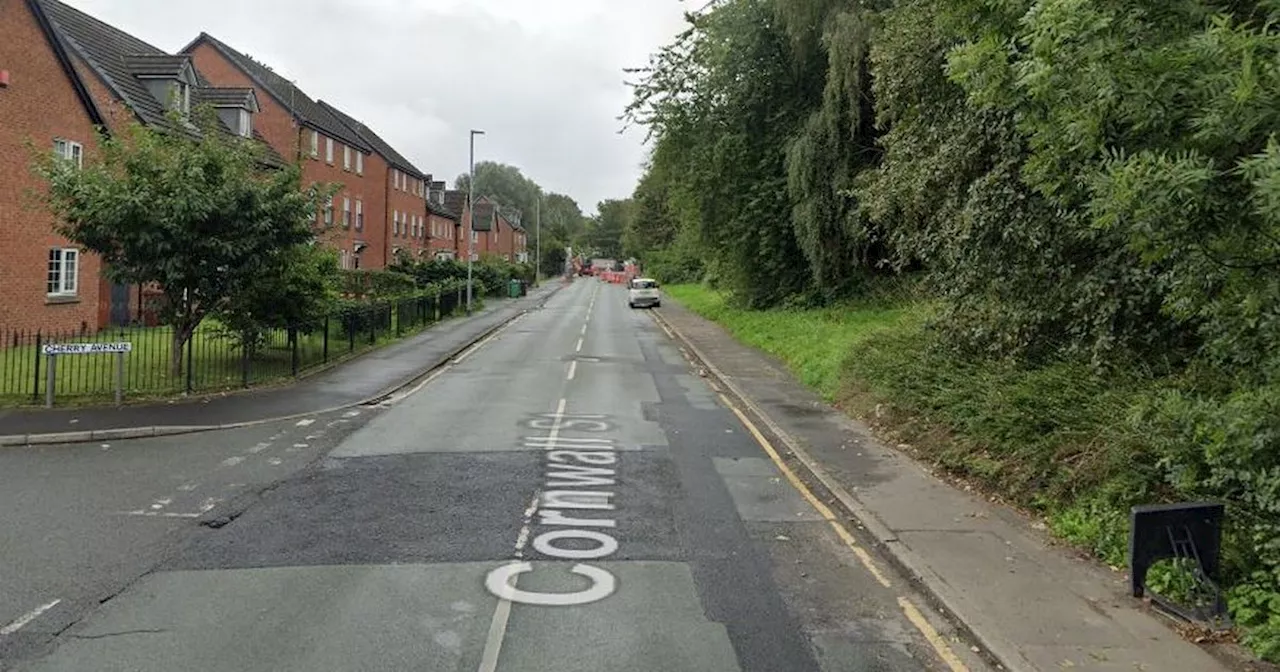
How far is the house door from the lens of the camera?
26.5 meters

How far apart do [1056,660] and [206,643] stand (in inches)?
190

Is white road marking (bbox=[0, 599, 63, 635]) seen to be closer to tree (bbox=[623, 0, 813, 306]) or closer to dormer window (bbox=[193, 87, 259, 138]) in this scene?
tree (bbox=[623, 0, 813, 306])

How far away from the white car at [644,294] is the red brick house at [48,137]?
93.1ft

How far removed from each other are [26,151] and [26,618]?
20.6 m

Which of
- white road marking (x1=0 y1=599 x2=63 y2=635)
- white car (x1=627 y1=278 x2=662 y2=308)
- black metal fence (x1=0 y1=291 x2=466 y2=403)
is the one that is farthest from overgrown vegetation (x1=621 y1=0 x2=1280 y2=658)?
white car (x1=627 y1=278 x2=662 y2=308)

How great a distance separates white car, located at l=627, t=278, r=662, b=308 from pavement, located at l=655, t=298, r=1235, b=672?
3973 cm

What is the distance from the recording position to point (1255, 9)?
15.5ft

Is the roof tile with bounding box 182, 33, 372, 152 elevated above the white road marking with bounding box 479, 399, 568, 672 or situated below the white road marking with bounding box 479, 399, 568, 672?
above

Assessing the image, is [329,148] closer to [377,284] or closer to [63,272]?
[377,284]

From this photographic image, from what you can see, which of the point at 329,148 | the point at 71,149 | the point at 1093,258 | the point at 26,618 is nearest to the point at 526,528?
the point at 26,618

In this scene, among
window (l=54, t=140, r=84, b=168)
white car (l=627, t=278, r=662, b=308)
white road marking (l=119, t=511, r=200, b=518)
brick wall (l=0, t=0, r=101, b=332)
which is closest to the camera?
white road marking (l=119, t=511, r=200, b=518)

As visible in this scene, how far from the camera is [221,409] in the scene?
1406 cm

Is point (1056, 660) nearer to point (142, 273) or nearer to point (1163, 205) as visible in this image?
point (1163, 205)

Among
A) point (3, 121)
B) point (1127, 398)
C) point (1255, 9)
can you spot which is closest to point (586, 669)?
point (1255, 9)
